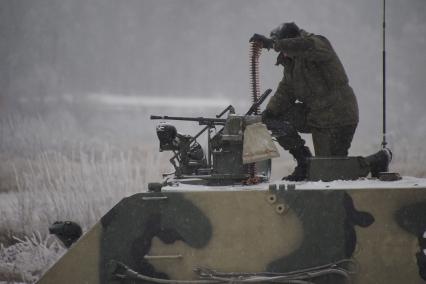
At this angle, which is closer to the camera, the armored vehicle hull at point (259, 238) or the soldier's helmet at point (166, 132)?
the armored vehicle hull at point (259, 238)

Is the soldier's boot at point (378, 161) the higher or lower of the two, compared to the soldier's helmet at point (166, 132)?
lower

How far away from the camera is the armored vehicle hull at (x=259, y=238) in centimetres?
287

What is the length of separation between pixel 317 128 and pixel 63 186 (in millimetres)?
4674

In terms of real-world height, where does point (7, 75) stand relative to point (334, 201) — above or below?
above

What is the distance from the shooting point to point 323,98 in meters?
4.16

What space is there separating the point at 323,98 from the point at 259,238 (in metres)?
1.58

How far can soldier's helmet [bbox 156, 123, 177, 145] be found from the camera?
13.9 feet

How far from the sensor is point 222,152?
3498mm

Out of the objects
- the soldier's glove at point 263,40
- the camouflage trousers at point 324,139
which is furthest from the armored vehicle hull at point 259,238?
the soldier's glove at point 263,40

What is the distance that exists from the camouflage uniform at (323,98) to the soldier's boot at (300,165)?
0.04m

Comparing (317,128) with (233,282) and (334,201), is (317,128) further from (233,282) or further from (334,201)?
(233,282)

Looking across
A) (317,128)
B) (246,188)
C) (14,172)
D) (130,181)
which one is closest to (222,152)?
(246,188)

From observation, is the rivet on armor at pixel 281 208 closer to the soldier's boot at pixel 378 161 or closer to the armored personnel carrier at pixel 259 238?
the armored personnel carrier at pixel 259 238

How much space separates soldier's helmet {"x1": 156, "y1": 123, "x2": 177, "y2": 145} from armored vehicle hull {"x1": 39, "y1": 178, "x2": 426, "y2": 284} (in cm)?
125
